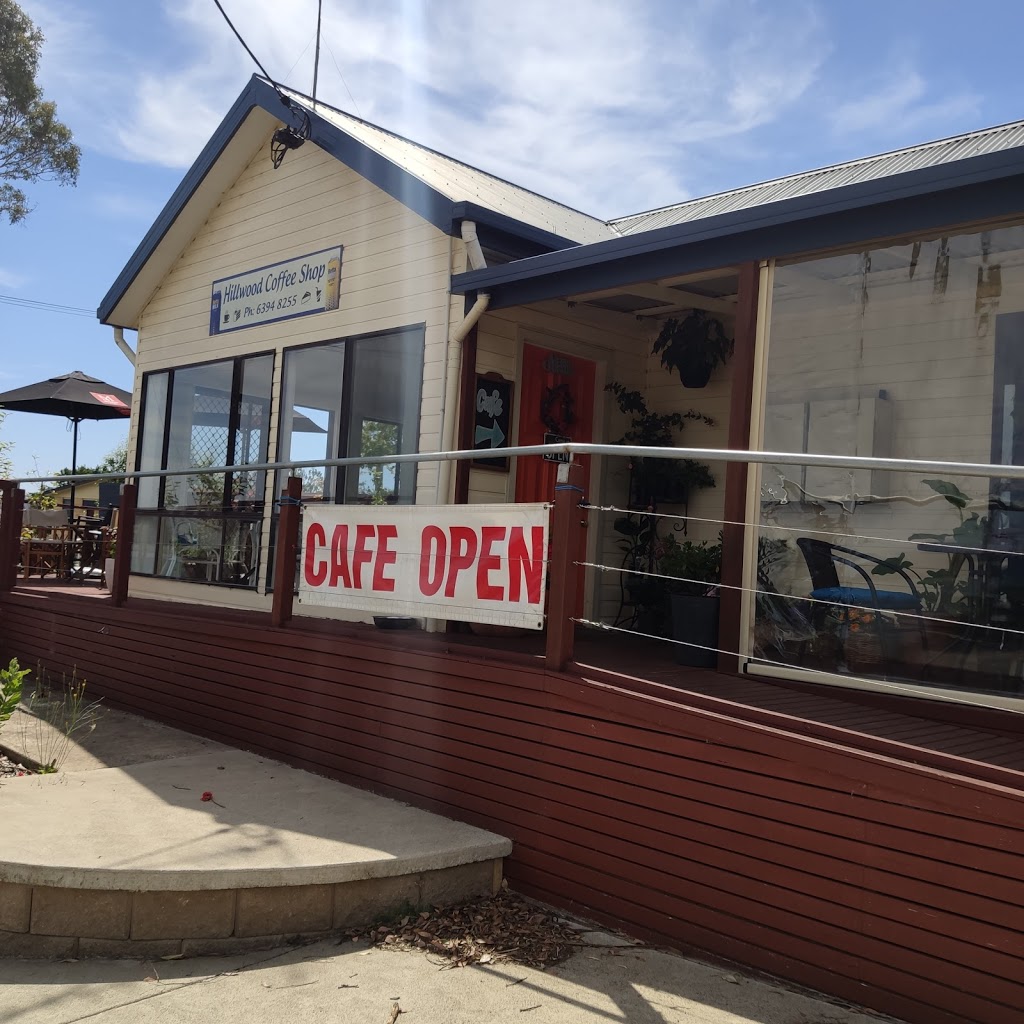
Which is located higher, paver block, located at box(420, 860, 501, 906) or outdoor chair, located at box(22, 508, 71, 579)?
outdoor chair, located at box(22, 508, 71, 579)

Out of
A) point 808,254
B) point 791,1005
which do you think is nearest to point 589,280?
point 808,254

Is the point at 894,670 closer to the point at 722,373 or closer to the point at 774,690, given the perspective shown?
the point at 774,690

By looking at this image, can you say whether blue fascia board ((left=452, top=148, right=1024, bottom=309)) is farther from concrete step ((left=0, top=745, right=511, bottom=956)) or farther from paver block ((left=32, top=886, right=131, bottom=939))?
paver block ((left=32, top=886, right=131, bottom=939))

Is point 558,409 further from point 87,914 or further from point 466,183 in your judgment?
point 87,914

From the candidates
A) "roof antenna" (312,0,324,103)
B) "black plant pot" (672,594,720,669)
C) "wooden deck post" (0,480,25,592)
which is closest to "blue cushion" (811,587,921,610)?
"black plant pot" (672,594,720,669)

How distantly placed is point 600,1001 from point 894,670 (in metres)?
2.00

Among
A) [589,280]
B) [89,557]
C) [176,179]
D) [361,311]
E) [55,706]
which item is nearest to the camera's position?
[589,280]

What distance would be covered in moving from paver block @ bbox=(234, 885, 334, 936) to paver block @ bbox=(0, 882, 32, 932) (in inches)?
28.2

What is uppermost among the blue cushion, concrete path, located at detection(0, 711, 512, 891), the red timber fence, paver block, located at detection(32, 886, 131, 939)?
the blue cushion

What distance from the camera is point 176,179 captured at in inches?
352

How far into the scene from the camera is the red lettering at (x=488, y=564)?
168 inches

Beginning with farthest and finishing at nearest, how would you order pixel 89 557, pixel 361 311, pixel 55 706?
pixel 89 557, pixel 361 311, pixel 55 706

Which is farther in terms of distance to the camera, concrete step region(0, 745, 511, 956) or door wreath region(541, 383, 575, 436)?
door wreath region(541, 383, 575, 436)

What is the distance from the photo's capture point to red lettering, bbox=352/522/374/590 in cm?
493
